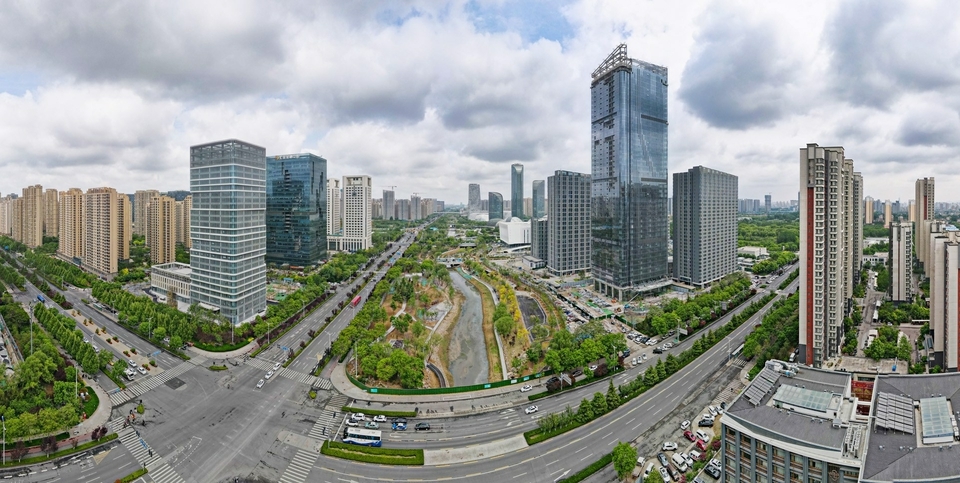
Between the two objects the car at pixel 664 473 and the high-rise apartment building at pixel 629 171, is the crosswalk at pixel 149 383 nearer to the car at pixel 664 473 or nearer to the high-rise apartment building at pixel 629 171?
the car at pixel 664 473

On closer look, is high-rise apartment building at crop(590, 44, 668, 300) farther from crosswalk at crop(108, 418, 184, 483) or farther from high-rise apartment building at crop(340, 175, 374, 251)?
high-rise apartment building at crop(340, 175, 374, 251)

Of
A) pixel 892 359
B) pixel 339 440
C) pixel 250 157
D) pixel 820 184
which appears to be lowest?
pixel 339 440

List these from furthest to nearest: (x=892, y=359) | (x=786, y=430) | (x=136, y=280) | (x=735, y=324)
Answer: (x=136, y=280)
(x=735, y=324)
(x=892, y=359)
(x=786, y=430)

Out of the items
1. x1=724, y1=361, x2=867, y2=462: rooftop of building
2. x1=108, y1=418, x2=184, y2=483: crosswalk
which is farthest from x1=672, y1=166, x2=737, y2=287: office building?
x1=108, y1=418, x2=184, y2=483: crosswalk

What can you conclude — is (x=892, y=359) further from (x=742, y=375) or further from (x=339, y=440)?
(x=339, y=440)

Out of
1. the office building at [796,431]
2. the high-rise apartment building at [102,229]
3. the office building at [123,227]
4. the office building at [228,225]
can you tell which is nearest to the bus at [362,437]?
the office building at [796,431]

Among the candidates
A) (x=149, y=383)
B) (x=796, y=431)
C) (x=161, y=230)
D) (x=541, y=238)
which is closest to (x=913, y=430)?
(x=796, y=431)

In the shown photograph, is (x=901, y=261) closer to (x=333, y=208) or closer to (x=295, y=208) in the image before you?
(x=295, y=208)

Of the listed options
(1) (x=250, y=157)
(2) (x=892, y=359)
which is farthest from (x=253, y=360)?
(2) (x=892, y=359)
